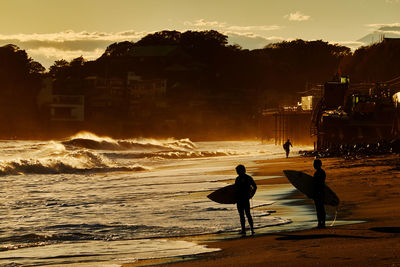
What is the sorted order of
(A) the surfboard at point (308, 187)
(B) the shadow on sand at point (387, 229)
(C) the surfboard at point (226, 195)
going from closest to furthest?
(B) the shadow on sand at point (387, 229)
(A) the surfboard at point (308, 187)
(C) the surfboard at point (226, 195)

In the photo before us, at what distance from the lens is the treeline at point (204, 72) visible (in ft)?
500

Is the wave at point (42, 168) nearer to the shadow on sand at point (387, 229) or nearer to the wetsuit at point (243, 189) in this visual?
the wetsuit at point (243, 189)

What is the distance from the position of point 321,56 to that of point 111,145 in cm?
11704

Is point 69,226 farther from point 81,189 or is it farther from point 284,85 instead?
point 284,85

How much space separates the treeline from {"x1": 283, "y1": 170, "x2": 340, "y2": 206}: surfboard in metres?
123

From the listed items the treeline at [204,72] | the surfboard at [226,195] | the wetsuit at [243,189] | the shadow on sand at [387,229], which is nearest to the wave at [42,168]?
the surfboard at [226,195]

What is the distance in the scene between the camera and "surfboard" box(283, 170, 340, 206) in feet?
44.6

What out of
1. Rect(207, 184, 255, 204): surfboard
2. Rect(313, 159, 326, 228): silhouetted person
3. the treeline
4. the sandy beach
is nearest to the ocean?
Rect(207, 184, 255, 204): surfboard

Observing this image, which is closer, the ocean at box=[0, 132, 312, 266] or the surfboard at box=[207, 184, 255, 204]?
the ocean at box=[0, 132, 312, 266]

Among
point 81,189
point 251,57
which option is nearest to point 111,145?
point 81,189

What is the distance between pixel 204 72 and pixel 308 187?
158561 millimetres

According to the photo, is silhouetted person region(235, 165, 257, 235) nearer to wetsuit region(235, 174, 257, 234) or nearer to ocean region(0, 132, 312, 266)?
wetsuit region(235, 174, 257, 234)

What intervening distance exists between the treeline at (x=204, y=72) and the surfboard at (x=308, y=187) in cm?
12338

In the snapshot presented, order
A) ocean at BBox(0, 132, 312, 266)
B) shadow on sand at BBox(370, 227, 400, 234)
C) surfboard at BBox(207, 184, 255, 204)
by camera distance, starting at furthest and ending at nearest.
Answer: surfboard at BBox(207, 184, 255, 204) < ocean at BBox(0, 132, 312, 266) < shadow on sand at BBox(370, 227, 400, 234)
